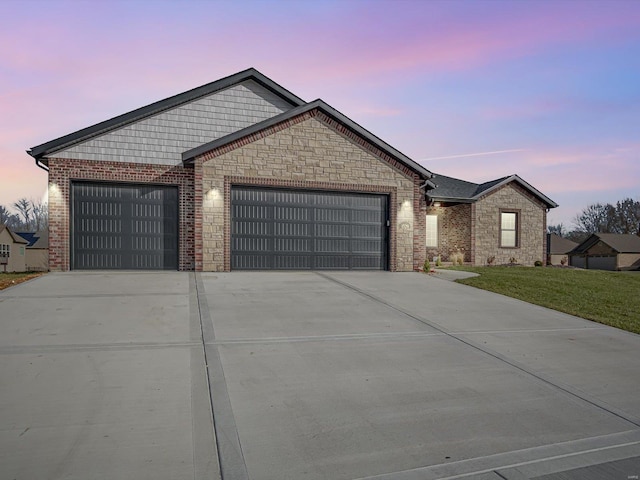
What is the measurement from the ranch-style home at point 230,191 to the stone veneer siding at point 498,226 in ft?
23.8

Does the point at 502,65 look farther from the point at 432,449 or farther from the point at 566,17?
the point at 432,449

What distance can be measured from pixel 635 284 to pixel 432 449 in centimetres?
1450

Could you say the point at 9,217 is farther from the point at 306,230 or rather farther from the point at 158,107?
the point at 306,230

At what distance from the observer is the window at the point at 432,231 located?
21469 millimetres

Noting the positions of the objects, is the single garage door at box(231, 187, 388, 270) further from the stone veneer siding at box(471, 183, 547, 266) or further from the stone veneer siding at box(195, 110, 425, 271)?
the stone veneer siding at box(471, 183, 547, 266)

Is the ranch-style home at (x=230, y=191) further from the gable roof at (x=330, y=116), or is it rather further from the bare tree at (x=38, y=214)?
the bare tree at (x=38, y=214)

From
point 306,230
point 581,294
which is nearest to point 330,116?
point 306,230

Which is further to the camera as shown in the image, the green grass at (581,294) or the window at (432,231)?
the window at (432,231)

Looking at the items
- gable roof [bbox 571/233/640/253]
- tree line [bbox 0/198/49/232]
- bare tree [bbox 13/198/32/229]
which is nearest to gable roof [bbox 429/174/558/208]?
gable roof [bbox 571/233/640/253]

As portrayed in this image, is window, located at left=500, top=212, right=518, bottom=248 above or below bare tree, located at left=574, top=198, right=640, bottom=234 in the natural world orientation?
below

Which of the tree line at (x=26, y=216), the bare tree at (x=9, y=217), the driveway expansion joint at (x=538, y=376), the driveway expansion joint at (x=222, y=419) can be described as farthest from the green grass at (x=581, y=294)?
the bare tree at (x=9, y=217)

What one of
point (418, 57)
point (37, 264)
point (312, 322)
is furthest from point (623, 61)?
point (37, 264)

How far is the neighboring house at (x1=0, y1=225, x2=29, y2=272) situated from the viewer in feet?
130

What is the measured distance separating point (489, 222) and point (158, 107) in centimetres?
1613
